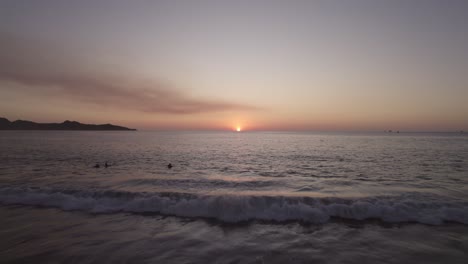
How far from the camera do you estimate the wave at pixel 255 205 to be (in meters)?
9.94

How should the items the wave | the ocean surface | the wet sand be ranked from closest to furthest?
the wet sand, the ocean surface, the wave

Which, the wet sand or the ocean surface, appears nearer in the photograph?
the wet sand

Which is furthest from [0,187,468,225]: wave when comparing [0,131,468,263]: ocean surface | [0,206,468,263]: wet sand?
[0,206,468,263]: wet sand

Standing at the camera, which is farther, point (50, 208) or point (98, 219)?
point (50, 208)

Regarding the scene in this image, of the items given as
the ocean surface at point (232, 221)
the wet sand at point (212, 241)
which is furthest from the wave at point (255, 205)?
the wet sand at point (212, 241)

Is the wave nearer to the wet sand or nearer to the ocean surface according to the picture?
the ocean surface

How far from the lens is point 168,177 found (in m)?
18.7

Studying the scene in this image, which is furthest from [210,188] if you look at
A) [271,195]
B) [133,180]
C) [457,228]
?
[457,228]

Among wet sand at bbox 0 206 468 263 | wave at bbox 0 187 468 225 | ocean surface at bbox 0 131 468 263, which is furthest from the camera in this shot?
wave at bbox 0 187 468 225

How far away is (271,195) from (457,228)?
8042mm

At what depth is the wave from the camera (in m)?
9.94

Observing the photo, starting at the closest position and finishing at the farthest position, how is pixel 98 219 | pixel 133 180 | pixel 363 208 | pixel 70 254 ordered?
pixel 70 254, pixel 98 219, pixel 363 208, pixel 133 180

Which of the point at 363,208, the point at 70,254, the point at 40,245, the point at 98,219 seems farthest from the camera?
the point at 363,208

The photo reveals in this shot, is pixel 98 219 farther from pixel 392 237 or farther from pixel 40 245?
pixel 392 237
